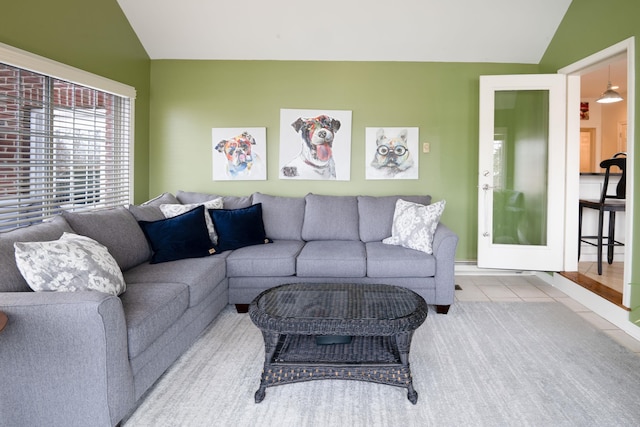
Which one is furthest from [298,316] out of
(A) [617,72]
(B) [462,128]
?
(A) [617,72]

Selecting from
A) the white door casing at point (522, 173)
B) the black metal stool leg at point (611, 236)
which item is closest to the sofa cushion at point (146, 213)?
the white door casing at point (522, 173)

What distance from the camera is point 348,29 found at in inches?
154

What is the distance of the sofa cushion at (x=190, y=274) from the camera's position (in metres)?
2.54

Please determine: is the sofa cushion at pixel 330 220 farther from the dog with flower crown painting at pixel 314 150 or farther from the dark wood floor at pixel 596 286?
the dark wood floor at pixel 596 286

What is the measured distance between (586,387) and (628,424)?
31 centimetres

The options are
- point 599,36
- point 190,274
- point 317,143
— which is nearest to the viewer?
point 190,274

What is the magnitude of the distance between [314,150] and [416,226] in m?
1.48

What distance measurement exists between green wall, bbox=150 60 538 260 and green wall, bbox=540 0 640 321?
1.51 feet

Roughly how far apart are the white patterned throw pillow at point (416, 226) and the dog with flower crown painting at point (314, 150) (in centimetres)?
105

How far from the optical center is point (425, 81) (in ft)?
14.1

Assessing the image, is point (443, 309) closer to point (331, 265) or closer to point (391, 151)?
point (331, 265)

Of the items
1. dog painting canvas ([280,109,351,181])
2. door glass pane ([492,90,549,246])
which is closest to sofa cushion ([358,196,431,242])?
dog painting canvas ([280,109,351,181])

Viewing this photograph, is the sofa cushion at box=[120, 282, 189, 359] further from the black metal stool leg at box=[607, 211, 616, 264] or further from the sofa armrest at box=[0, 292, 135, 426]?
the black metal stool leg at box=[607, 211, 616, 264]

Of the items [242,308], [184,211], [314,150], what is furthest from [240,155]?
[242,308]
